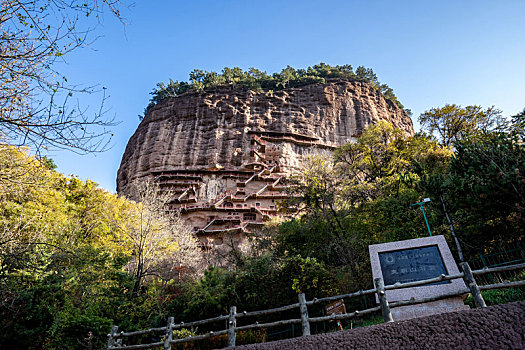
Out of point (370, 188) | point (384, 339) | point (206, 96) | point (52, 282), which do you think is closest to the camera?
point (384, 339)

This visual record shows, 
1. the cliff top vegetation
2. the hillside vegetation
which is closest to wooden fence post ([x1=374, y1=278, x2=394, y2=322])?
the hillside vegetation

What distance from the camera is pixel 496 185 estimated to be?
8352mm

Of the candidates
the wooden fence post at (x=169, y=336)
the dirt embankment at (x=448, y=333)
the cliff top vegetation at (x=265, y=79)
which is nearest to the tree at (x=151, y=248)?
the wooden fence post at (x=169, y=336)

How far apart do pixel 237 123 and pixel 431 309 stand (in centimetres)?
3854

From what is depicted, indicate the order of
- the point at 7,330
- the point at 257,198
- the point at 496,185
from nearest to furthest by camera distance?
1. the point at 496,185
2. the point at 7,330
3. the point at 257,198

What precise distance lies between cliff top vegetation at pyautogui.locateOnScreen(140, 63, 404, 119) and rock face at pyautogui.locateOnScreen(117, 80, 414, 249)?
2.11 meters

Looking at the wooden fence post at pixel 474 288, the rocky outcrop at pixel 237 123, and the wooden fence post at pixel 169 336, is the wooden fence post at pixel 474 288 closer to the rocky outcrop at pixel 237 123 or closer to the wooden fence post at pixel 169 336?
the wooden fence post at pixel 169 336

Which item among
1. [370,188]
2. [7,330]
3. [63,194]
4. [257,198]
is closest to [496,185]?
[370,188]

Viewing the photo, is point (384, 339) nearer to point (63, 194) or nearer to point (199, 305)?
point (199, 305)

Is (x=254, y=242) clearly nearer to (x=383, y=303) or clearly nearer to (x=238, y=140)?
(x=383, y=303)

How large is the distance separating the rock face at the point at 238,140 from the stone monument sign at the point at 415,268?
25603 millimetres

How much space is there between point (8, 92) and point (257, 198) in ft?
107

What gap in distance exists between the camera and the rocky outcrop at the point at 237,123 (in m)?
39.9

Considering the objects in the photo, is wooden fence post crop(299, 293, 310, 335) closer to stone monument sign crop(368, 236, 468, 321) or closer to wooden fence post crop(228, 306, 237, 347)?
wooden fence post crop(228, 306, 237, 347)
